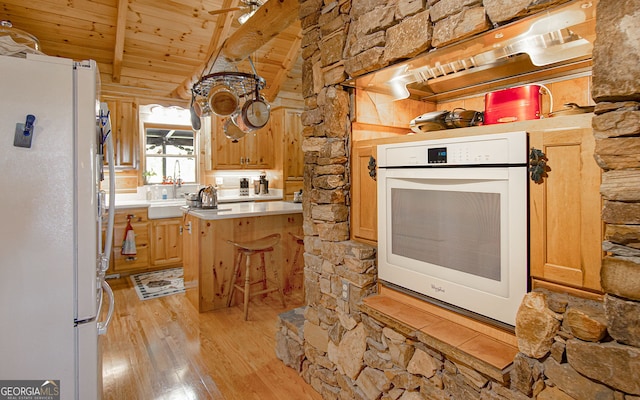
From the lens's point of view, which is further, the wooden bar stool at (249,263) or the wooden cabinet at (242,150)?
A: the wooden cabinet at (242,150)

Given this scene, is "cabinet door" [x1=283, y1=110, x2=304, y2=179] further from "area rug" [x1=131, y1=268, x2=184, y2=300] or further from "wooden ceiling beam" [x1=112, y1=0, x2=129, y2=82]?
"wooden ceiling beam" [x1=112, y1=0, x2=129, y2=82]

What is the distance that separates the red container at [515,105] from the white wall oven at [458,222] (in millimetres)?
377

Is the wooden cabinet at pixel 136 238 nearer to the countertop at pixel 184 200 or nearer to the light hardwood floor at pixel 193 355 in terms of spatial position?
the countertop at pixel 184 200

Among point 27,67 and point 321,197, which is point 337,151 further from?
point 27,67

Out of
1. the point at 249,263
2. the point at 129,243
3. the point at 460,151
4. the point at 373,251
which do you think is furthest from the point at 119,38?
the point at 460,151

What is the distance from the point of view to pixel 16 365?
1.45 meters

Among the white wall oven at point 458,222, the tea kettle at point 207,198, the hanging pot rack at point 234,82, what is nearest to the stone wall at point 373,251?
the white wall oven at point 458,222

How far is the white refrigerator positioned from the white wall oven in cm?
138

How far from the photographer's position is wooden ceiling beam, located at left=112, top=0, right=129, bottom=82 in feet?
13.2

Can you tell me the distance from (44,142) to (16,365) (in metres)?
0.90

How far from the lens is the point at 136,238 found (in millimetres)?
4816

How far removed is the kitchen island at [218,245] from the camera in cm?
357

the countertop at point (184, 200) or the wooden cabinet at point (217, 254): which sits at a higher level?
the countertop at point (184, 200)

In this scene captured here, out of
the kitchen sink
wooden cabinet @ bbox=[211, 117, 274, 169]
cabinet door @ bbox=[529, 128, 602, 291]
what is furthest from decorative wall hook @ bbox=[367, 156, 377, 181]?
wooden cabinet @ bbox=[211, 117, 274, 169]
